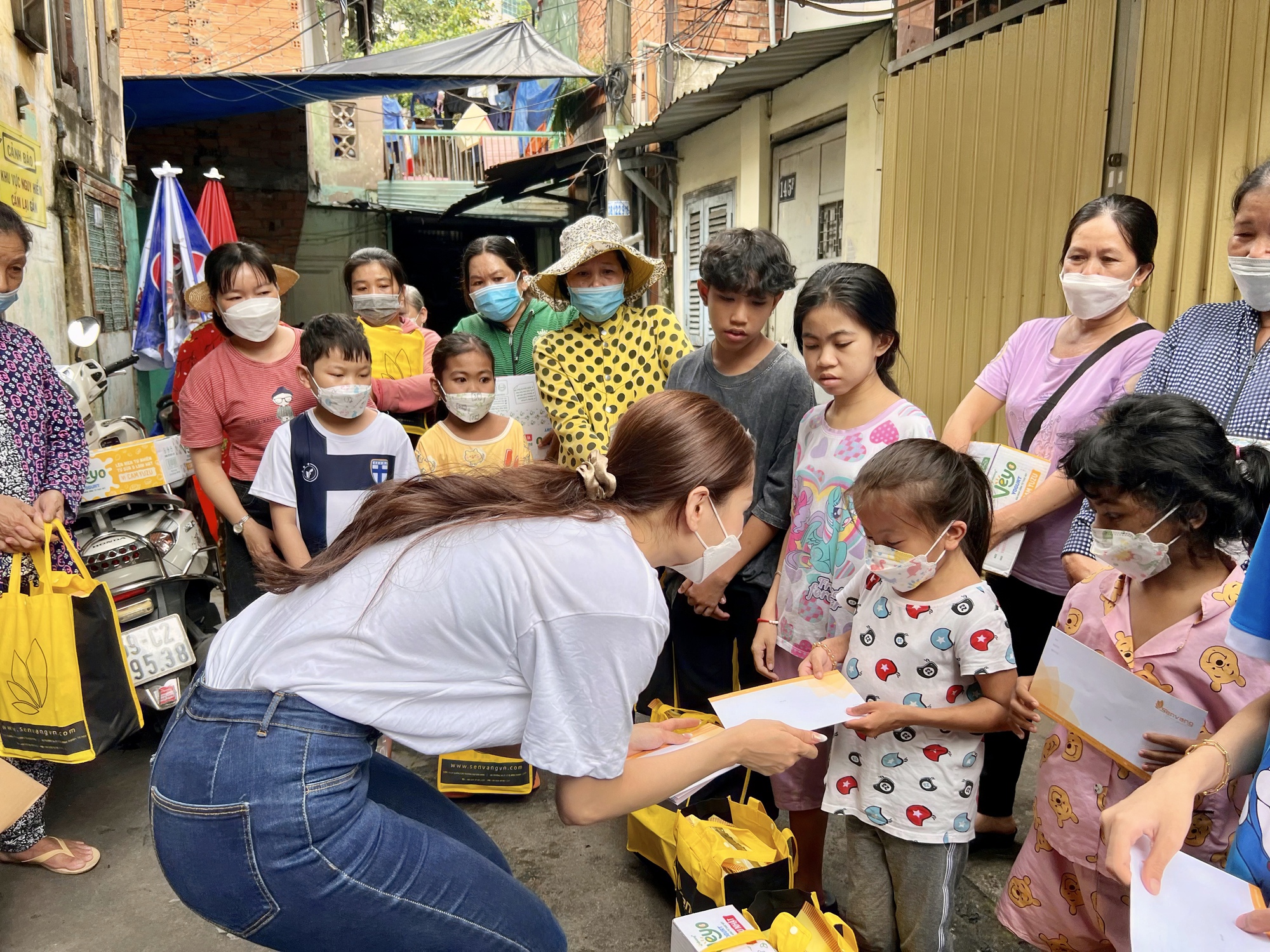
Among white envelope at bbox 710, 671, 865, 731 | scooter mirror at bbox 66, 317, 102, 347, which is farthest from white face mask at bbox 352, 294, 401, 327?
white envelope at bbox 710, 671, 865, 731

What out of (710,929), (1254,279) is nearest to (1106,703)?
(710,929)

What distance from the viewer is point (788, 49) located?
5488mm

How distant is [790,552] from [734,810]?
691 mm

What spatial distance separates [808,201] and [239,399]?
4.67 metres

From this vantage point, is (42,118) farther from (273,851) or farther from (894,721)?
(894,721)

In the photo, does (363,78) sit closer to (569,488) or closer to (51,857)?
(51,857)

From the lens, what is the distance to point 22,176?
4270 mm

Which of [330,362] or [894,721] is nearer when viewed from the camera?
[894,721]

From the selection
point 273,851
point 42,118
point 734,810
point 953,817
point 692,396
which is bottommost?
point 734,810

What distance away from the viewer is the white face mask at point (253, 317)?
3131 mm

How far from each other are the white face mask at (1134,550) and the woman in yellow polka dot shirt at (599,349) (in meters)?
1.65

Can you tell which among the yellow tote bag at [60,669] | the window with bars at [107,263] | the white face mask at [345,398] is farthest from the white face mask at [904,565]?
the window with bars at [107,263]

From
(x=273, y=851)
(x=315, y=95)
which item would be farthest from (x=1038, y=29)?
(x=315, y=95)

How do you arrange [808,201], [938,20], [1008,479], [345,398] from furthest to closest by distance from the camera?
1. [808,201]
2. [938,20]
3. [345,398]
4. [1008,479]
